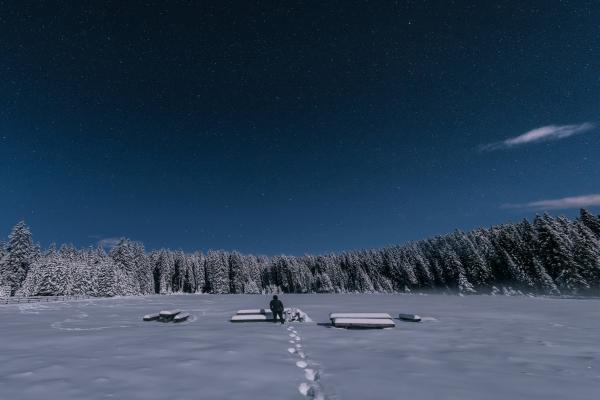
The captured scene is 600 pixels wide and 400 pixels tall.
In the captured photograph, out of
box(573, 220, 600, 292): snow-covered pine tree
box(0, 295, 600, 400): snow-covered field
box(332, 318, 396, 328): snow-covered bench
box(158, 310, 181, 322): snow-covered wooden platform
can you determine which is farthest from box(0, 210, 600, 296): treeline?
box(0, 295, 600, 400): snow-covered field

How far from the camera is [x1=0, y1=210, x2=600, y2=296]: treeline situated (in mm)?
55812

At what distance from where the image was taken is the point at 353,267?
125 meters

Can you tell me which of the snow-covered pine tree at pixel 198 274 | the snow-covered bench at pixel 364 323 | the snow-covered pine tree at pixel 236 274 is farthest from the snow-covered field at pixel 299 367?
the snow-covered pine tree at pixel 236 274

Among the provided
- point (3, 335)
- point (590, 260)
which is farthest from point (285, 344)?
point (590, 260)

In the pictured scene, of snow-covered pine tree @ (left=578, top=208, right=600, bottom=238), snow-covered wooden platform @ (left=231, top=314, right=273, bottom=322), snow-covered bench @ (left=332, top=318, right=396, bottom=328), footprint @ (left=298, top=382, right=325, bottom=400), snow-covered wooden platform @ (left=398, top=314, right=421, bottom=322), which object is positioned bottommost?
snow-covered wooden platform @ (left=398, top=314, right=421, bottom=322)

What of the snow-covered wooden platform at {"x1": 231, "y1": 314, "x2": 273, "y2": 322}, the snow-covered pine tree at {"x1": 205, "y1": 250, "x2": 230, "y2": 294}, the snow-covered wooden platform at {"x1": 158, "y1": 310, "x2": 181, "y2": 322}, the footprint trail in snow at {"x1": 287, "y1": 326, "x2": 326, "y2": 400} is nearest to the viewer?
the footprint trail in snow at {"x1": 287, "y1": 326, "x2": 326, "y2": 400}

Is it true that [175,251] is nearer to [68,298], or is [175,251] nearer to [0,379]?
[68,298]

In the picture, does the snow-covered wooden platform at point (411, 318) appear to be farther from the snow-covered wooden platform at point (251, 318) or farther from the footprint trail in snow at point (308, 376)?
the footprint trail in snow at point (308, 376)

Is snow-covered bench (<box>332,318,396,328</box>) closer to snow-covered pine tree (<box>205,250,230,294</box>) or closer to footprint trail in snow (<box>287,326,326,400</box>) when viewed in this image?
footprint trail in snow (<box>287,326,326,400</box>)

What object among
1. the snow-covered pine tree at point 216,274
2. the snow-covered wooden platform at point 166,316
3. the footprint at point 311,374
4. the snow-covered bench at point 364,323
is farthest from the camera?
the snow-covered pine tree at point 216,274

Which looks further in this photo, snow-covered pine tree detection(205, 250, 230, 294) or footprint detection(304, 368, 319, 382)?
snow-covered pine tree detection(205, 250, 230, 294)

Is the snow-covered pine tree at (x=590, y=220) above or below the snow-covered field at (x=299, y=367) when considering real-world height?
above

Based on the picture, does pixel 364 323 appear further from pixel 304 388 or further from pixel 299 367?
pixel 304 388

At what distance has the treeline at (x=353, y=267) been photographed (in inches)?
2197
